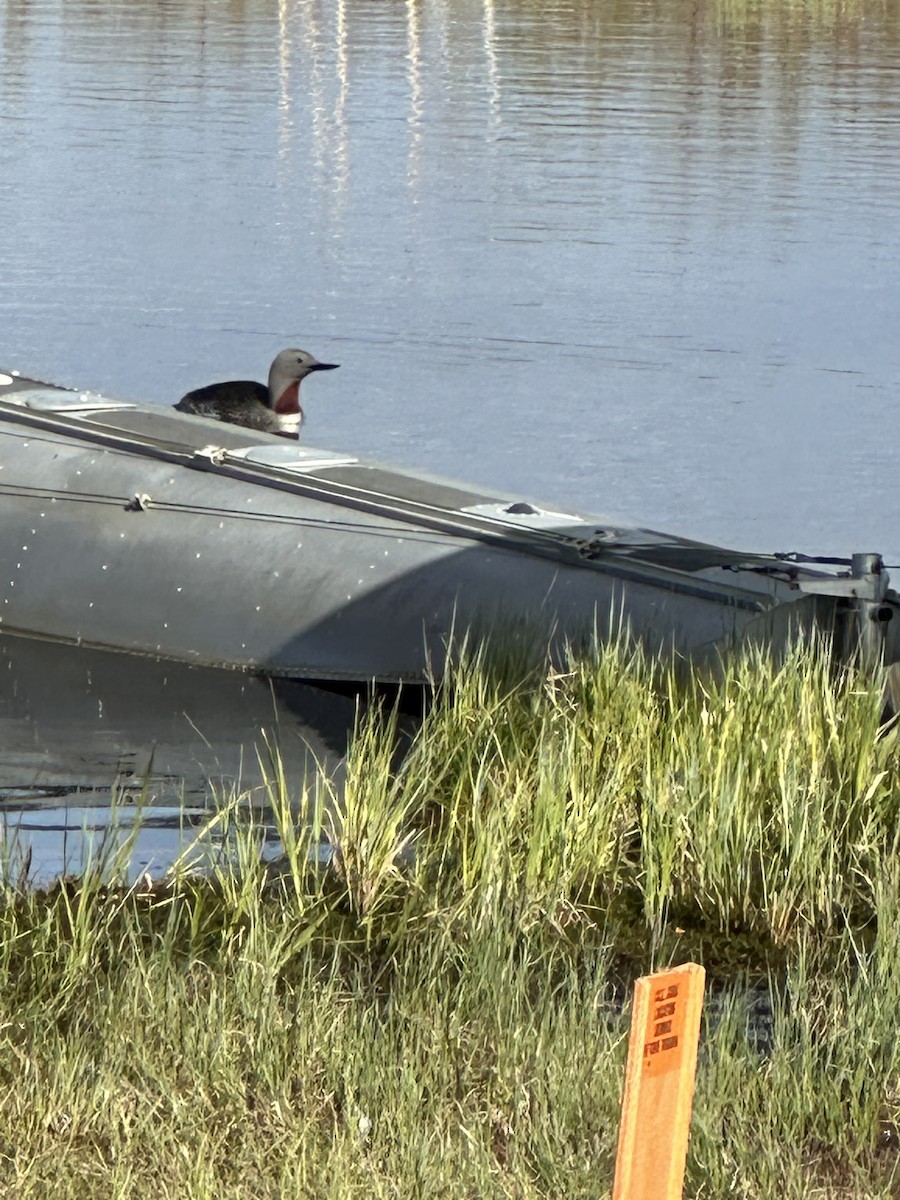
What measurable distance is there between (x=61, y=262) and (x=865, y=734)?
36.0 ft

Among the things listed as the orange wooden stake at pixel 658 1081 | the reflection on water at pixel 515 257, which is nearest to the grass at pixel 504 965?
the orange wooden stake at pixel 658 1081

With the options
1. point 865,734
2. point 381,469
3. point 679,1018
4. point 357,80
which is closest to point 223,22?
point 357,80

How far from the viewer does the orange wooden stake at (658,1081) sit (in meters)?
2.56

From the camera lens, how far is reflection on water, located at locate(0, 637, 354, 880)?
20.7 ft

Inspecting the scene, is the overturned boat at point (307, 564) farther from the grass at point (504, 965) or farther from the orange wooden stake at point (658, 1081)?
the orange wooden stake at point (658, 1081)

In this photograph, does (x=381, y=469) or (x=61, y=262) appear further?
(x=61, y=262)

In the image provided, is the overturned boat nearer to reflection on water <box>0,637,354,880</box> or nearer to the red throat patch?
reflection on water <box>0,637,354,880</box>

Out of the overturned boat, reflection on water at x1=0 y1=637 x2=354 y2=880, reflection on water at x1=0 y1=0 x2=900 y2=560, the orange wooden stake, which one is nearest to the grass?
reflection on water at x1=0 y1=637 x2=354 y2=880

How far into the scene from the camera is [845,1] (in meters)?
36.1

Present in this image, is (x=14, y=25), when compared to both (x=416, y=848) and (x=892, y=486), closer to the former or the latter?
(x=892, y=486)

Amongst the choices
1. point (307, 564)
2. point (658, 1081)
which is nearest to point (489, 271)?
point (307, 564)

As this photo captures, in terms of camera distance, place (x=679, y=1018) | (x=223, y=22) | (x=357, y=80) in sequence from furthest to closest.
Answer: (x=223, y=22)
(x=357, y=80)
(x=679, y=1018)

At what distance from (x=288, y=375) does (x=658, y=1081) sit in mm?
7858

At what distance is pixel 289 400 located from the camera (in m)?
10.3
